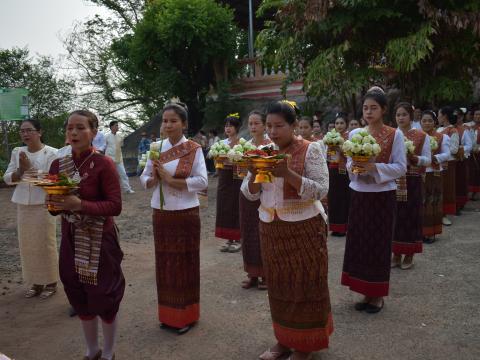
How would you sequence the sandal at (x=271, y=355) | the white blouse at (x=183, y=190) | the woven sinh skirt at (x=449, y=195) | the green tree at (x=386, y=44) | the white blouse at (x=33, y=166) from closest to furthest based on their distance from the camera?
the sandal at (x=271, y=355)
the white blouse at (x=183, y=190)
the white blouse at (x=33, y=166)
the woven sinh skirt at (x=449, y=195)
the green tree at (x=386, y=44)

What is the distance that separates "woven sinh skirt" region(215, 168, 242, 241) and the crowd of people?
131 cm

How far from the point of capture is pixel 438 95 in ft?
36.1

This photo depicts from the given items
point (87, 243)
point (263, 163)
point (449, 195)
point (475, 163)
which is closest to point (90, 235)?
point (87, 243)

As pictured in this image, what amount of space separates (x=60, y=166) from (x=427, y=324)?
3434mm

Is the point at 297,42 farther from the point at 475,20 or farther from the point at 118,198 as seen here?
the point at 118,198

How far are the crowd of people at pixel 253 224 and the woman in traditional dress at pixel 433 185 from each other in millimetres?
1269

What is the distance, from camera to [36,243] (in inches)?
207

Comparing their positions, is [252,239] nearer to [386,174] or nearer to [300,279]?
[386,174]

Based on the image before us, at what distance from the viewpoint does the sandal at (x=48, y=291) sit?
207 inches

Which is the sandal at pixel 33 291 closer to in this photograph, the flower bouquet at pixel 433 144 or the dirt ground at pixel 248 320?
the dirt ground at pixel 248 320

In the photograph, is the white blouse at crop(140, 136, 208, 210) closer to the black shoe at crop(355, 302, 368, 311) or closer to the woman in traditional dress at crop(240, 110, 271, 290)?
the woman in traditional dress at crop(240, 110, 271, 290)

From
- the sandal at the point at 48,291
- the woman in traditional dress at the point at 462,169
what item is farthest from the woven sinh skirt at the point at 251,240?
the woman in traditional dress at the point at 462,169

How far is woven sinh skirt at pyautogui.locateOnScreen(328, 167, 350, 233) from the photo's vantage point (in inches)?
300

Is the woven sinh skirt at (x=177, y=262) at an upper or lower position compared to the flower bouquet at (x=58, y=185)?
lower
